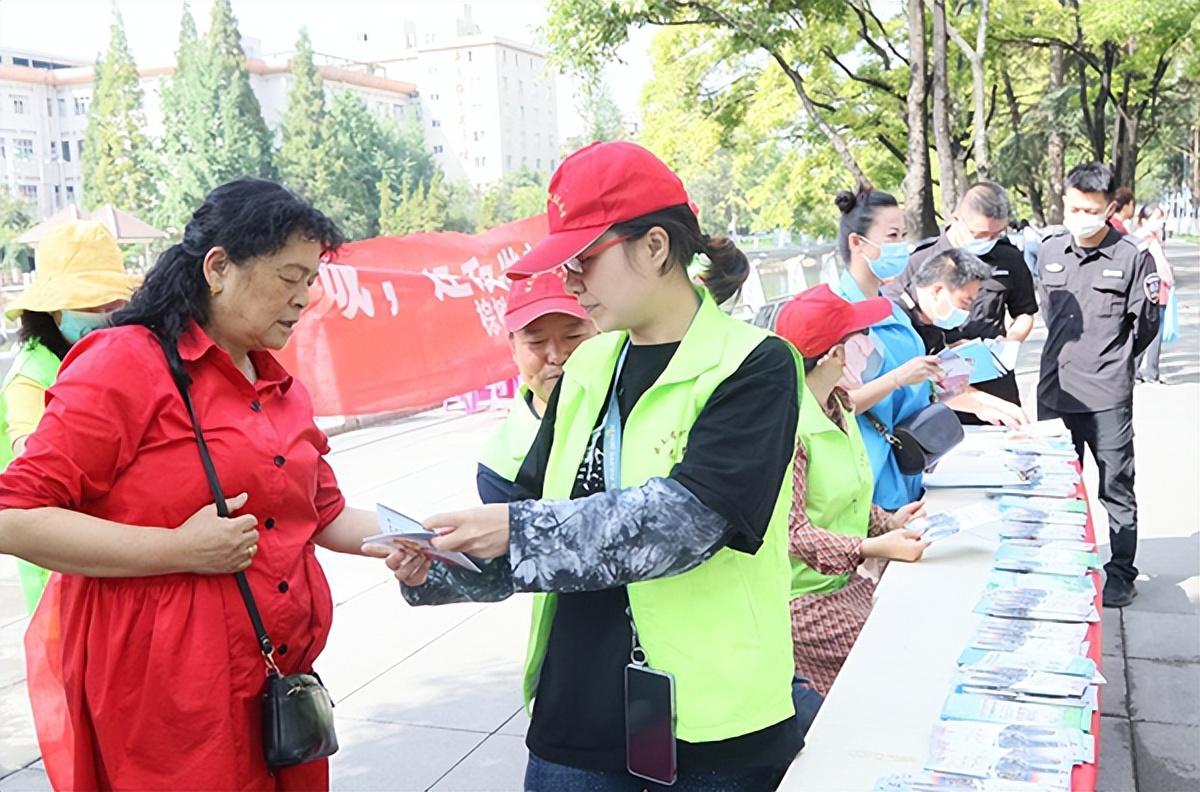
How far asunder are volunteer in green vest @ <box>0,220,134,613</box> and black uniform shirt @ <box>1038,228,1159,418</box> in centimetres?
408

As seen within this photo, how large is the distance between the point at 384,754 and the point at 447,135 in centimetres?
10615

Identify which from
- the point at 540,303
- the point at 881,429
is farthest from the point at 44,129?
the point at 540,303

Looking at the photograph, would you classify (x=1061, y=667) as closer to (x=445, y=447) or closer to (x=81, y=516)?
(x=81, y=516)

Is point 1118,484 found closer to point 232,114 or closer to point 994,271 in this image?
point 994,271

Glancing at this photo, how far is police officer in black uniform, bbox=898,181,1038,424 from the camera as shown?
5.41 meters

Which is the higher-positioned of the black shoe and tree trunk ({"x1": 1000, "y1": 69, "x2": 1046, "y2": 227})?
tree trunk ({"x1": 1000, "y1": 69, "x2": 1046, "y2": 227})

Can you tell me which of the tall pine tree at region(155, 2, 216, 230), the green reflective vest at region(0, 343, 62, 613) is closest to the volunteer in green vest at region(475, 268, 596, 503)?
the green reflective vest at region(0, 343, 62, 613)

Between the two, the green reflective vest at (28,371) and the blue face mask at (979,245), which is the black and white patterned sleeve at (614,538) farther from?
the blue face mask at (979,245)

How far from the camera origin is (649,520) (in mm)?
1555

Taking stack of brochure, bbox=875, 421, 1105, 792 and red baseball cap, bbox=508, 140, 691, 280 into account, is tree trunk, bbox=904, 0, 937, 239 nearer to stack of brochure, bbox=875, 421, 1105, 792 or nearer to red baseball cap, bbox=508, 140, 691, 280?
stack of brochure, bbox=875, 421, 1105, 792

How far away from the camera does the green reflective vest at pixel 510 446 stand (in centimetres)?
200

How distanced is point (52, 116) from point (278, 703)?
8983cm

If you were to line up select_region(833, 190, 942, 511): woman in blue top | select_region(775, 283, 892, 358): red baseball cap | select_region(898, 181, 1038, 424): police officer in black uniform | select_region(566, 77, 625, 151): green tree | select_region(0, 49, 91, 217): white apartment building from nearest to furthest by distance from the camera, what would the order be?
select_region(775, 283, 892, 358): red baseball cap
select_region(833, 190, 942, 511): woman in blue top
select_region(898, 181, 1038, 424): police officer in black uniform
select_region(566, 77, 625, 151): green tree
select_region(0, 49, 91, 217): white apartment building

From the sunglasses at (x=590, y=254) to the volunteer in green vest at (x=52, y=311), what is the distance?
1474 millimetres
